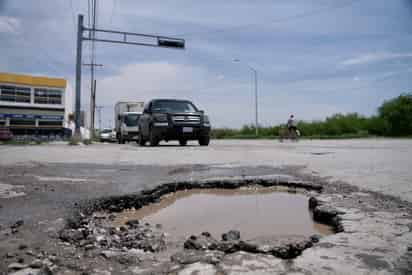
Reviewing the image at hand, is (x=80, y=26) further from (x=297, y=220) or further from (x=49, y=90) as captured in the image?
(x=49, y=90)

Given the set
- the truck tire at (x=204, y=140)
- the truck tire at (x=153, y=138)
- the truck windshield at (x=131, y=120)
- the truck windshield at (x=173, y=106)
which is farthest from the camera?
the truck windshield at (x=131, y=120)

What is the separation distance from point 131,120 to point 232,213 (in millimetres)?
18871

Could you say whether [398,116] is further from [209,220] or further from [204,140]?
[209,220]

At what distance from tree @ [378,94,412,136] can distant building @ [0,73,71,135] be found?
38.9 meters

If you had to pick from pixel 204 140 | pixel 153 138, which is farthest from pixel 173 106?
pixel 204 140

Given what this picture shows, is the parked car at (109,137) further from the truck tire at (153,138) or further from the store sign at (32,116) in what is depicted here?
the truck tire at (153,138)

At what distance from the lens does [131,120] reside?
20969 mm

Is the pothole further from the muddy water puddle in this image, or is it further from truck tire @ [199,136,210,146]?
truck tire @ [199,136,210,146]

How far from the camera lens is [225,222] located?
8.14ft

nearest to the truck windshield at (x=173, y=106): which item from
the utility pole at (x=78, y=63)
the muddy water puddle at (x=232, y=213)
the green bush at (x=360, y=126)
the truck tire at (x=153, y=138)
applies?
the truck tire at (x=153, y=138)

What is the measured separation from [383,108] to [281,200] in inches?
1431

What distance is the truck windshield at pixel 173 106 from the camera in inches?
436

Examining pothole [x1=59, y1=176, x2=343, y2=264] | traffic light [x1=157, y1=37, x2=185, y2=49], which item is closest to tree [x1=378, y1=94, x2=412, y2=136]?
traffic light [x1=157, y1=37, x2=185, y2=49]

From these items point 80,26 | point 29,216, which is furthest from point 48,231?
point 80,26
